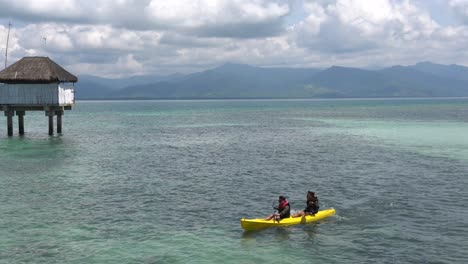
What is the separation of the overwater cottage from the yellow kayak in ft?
143

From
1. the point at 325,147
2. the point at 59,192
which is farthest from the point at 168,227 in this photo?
the point at 325,147

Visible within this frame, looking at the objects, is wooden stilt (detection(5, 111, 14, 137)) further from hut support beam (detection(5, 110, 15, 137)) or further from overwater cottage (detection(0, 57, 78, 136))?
overwater cottage (detection(0, 57, 78, 136))

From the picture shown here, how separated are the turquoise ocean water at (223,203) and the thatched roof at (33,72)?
852 cm

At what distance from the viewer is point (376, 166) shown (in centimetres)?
4400

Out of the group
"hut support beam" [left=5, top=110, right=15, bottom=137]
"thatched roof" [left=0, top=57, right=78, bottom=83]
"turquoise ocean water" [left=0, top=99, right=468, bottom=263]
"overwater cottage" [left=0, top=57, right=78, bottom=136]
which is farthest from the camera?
"hut support beam" [left=5, top=110, right=15, bottom=137]

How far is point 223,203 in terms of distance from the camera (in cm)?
3003

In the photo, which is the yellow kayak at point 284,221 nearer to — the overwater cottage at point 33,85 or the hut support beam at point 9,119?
the overwater cottage at point 33,85

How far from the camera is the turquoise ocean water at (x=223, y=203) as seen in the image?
838 inches

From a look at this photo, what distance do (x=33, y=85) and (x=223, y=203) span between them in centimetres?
4083

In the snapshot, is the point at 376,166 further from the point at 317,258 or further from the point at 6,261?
the point at 6,261

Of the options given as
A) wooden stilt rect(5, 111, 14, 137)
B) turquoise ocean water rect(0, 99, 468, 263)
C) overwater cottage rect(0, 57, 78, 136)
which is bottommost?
turquoise ocean water rect(0, 99, 468, 263)

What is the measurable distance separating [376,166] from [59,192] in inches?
1073

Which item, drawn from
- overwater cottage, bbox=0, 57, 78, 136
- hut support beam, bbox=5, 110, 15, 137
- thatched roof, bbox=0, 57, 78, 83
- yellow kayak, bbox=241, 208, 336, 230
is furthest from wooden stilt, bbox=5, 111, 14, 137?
yellow kayak, bbox=241, 208, 336, 230

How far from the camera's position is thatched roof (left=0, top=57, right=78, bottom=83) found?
59.5 m
